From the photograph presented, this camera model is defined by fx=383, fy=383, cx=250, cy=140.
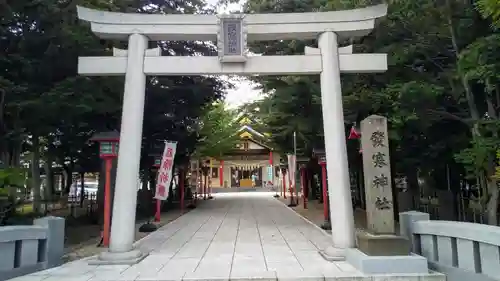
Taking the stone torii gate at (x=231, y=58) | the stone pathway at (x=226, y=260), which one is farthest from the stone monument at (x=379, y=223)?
the stone torii gate at (x=231, y=58)

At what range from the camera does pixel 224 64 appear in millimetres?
7996

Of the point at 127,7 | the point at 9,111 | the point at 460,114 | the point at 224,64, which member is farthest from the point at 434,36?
the point at 9,111

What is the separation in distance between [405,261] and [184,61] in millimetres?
5594

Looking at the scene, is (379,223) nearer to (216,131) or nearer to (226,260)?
(226,260)

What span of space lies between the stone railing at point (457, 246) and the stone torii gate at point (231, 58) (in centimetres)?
162

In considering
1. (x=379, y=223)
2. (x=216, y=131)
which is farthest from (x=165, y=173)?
(x=216, y=131)

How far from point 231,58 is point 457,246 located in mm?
5226

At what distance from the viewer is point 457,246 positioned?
5.91 meters

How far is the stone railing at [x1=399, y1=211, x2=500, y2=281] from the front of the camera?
17.0ft

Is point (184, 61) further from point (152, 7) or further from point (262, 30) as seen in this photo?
point (152, 7)

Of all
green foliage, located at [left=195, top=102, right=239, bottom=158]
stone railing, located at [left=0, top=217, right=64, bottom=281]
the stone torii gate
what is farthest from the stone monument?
green foliage, located at [left=195, top=102, right=239, bottom=158]

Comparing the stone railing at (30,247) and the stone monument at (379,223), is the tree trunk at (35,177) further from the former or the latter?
the stone monument at (379,223)

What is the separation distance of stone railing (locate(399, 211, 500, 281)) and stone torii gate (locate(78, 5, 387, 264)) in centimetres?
162

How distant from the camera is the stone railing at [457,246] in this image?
204 inches
